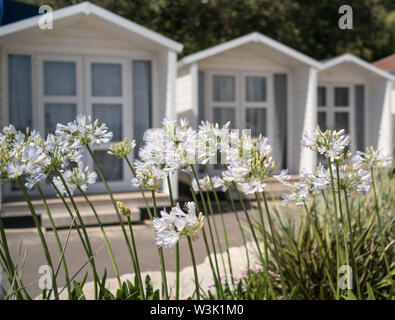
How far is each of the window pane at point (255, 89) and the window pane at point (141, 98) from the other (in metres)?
2.60

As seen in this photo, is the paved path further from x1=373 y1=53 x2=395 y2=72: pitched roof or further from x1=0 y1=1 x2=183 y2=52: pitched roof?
x1=373 y1=53 x2=395 y2=72: pitched roof

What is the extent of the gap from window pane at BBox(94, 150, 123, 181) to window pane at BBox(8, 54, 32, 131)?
48.8 inches

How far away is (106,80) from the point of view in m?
7.29

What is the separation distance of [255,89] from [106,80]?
3482 mm

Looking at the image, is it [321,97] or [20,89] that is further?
[321,97]

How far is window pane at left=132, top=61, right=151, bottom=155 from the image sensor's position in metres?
7.45

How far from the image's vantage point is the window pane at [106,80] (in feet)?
23.6

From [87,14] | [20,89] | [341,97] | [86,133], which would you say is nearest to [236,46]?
[87,14]

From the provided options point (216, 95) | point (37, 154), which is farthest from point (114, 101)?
point (37, 154)

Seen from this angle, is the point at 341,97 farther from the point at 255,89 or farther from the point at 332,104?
the point at 255,89

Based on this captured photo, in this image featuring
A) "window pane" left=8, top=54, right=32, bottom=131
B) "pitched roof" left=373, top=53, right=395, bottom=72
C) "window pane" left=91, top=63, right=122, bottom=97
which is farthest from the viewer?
"pitched roof" left=373, top=53, right=395, bottom=72

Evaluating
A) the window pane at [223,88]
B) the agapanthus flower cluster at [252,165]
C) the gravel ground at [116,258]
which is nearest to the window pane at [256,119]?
the window pane at [223,88]

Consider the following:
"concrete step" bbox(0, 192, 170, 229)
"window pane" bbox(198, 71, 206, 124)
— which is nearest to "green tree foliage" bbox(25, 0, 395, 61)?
"window pane" bbox(198, 71, 206, 124)
